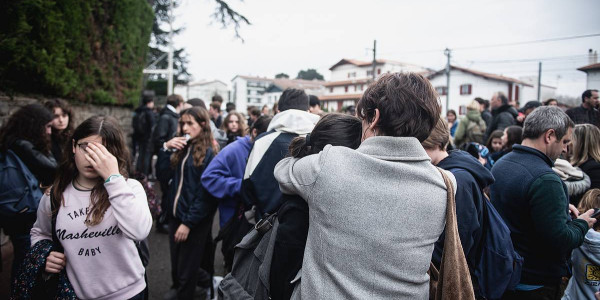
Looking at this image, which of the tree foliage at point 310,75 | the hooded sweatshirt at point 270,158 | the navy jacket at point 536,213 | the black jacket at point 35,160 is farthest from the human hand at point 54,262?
the tree foliage at point 310,75

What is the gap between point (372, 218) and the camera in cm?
142

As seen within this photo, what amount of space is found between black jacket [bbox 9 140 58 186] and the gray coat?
10.1 feet

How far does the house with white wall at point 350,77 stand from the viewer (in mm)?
56062

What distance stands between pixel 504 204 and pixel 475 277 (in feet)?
2.53

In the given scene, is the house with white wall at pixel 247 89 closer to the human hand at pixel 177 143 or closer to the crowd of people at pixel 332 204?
the human hand at pixel 177 143

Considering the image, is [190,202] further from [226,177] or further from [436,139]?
[436,139]

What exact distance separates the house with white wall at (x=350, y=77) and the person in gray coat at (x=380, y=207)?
51.5 metres

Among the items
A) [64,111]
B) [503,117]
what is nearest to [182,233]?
[64,111]

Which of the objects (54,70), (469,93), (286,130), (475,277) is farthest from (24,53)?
(469,93)

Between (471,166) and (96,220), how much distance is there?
2281 millimetres

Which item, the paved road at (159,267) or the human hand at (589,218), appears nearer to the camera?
the human hand at (589,218)

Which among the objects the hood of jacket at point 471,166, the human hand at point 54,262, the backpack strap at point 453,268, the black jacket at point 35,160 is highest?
the hood of jacket at point 471,166

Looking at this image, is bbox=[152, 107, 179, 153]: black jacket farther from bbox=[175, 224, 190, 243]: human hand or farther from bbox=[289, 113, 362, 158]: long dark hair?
bbox=[289, 113, 362, 158]: long dark hair

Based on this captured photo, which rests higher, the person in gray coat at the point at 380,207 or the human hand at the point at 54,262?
the person in gray coat at the point at 380,207
